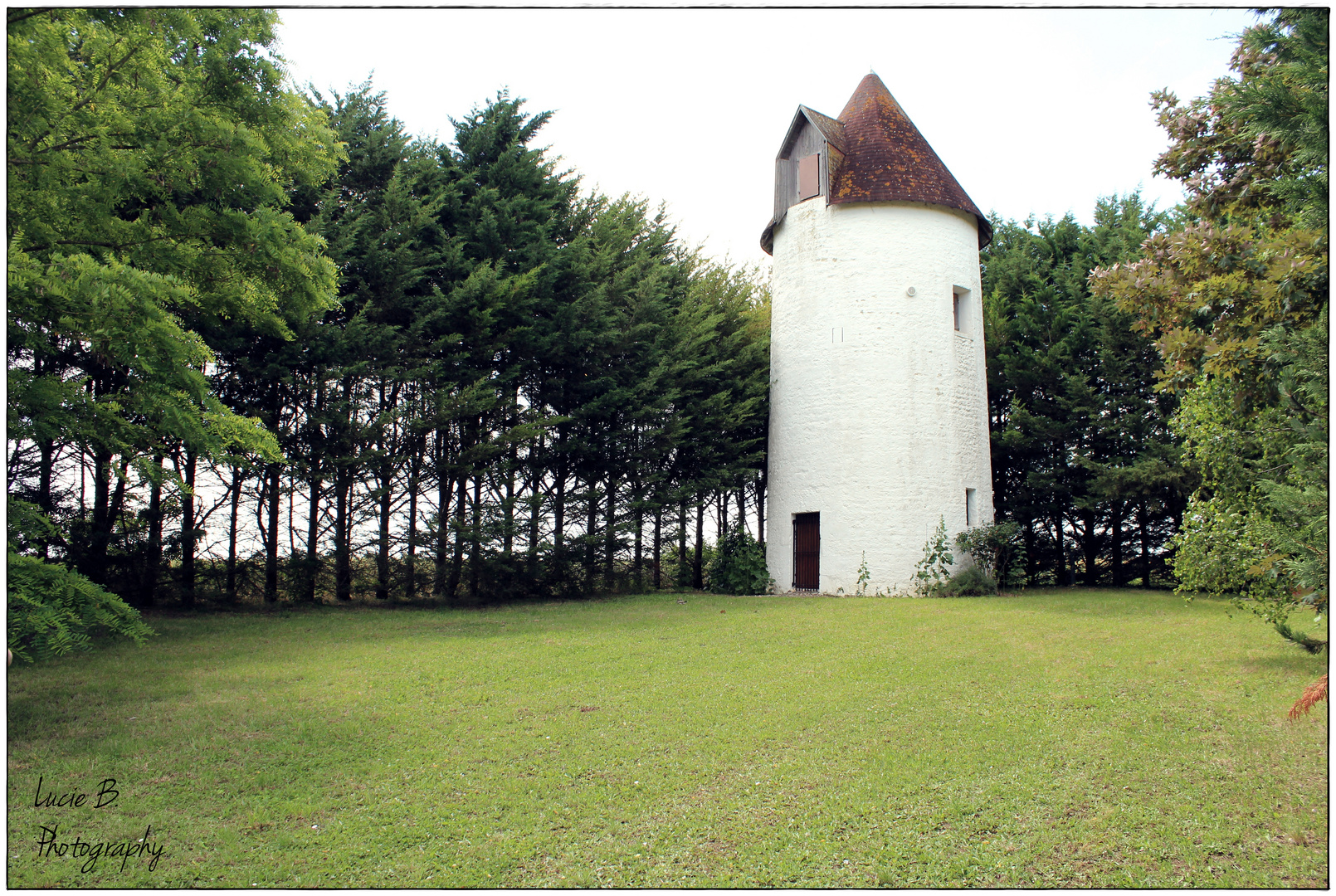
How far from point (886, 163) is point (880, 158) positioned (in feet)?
0.74

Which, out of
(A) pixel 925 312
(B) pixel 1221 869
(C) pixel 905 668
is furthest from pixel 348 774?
(A) pixel 925 312

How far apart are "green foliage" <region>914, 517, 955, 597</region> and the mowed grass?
6.55 metres

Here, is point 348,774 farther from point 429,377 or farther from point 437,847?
point 429,377

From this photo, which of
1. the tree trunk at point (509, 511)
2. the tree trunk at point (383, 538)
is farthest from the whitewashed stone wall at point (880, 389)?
the tree trunk at point (383, 538)

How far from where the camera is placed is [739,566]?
61.4 feet

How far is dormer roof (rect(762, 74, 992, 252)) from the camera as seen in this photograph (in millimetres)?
17625

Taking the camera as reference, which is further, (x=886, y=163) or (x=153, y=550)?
(x=886, y=163)

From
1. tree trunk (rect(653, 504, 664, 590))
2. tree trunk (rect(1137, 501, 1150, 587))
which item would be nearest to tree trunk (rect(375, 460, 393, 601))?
tree trunk (rect(653, 504, 664, 590))

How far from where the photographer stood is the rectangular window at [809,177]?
59.9 feet

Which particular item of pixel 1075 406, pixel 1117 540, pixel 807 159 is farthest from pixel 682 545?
pixel 1117 540

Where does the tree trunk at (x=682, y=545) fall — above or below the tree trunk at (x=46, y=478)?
below

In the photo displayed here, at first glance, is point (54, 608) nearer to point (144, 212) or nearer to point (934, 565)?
point (144, 212)

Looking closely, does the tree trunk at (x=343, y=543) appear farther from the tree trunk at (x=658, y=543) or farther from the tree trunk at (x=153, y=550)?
the tree trunk at (x=658, y=543)

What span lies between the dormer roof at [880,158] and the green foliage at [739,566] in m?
7.86
